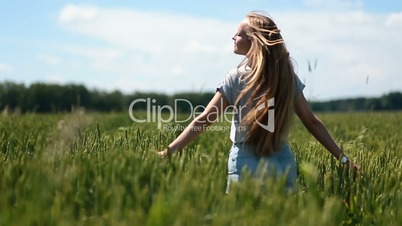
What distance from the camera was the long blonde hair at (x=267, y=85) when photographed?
3.10 m

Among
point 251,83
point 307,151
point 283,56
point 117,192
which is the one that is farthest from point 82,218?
point 307,151

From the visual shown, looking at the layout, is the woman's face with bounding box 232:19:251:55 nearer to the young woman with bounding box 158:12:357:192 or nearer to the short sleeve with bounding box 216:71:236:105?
the young woman with bounding box 158:12:357:192

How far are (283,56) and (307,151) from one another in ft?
4.19

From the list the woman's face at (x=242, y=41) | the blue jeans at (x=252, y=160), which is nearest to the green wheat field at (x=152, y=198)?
the blue jeans at (x=252, y=160)

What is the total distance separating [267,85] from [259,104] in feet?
0.40

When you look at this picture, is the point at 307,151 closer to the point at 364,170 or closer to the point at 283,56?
the point at 364,170

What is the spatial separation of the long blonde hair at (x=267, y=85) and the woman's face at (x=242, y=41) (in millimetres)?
37

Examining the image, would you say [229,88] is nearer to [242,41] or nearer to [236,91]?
[236,91]

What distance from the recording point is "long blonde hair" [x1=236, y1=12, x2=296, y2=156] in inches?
122

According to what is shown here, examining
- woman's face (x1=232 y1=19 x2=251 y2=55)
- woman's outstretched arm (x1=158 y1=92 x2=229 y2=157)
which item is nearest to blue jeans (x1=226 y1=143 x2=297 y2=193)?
woman's outstretched arm (x1=158 y1=92 x2=229 y2=157)

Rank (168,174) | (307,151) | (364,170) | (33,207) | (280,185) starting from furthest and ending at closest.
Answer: (307,151)
(364,170)
(168,174)
(280,185)
(33,207)

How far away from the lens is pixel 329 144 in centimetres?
349

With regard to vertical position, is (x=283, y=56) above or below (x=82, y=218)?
Result: above

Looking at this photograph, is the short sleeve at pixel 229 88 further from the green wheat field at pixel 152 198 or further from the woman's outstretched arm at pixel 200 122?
the green wheat field at pixel 152 198
